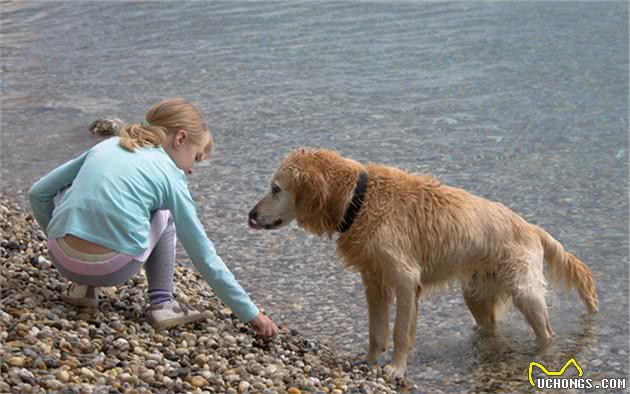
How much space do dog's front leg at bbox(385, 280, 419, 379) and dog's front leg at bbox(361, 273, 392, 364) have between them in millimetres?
199

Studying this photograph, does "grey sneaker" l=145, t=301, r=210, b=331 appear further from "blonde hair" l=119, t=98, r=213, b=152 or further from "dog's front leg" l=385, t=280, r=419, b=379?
"dog's front leg" l=385, t=280, r=419, b=379

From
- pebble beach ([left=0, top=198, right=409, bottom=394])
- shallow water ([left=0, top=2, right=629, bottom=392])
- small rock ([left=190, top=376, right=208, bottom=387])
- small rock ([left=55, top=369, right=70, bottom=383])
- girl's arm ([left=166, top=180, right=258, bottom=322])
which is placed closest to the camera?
small rock ([left=55, top=369, right=70, bottom=383])

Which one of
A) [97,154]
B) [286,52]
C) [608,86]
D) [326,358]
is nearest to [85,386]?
[97,154]

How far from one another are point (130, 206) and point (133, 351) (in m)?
0.81

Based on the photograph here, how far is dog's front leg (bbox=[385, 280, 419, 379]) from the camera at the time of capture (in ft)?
20.0

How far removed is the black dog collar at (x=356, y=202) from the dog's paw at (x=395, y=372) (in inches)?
36.7

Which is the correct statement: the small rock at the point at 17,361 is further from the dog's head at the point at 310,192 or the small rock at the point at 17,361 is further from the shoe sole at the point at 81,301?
the dog's head at the point at 310,192

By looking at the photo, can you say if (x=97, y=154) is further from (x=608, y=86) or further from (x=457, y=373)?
(x=608, y=86)

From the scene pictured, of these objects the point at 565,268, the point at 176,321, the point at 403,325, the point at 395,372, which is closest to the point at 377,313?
the point at 403,325

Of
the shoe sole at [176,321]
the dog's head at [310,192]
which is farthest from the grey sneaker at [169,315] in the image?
the dog's head at [310,192]

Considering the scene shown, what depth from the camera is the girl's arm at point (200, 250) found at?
568 cm

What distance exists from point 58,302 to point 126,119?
7.51m

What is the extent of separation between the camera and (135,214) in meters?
5.61

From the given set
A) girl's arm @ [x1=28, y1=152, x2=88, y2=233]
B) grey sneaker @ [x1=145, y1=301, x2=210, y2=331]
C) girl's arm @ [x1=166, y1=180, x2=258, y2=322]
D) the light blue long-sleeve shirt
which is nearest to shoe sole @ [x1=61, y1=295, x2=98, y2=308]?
grey sneaker @ [x1=145, y1=301, x2=210, y2=331]
